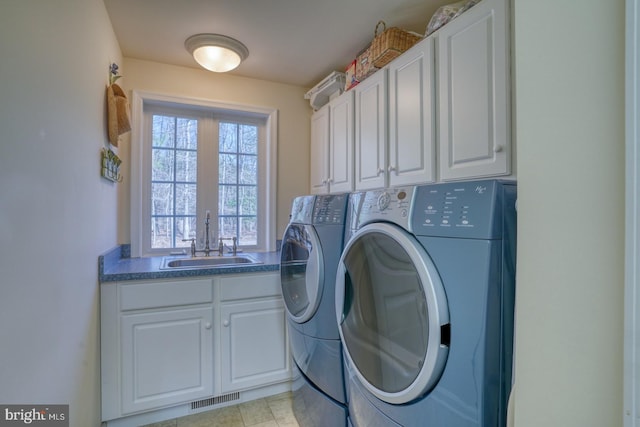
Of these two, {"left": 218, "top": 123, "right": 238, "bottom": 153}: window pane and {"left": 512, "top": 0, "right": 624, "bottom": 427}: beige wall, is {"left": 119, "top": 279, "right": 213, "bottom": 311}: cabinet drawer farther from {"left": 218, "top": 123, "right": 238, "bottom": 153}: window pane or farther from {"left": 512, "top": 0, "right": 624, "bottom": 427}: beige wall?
{"left": 512, "top": 0, "right": 624, "bottom": 427}: beige wall

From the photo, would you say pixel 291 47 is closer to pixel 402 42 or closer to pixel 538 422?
pixel 402 42

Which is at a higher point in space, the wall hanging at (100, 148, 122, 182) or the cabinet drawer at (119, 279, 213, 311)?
the wall hanging at (100, 148, 122, 182)

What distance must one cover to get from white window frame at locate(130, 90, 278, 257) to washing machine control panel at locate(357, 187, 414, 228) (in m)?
1.62

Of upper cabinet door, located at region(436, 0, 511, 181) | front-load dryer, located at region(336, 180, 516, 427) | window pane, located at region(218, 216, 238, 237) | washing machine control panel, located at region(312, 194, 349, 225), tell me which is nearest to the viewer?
front-load dryer, located at region(336, 180, 516, 427)

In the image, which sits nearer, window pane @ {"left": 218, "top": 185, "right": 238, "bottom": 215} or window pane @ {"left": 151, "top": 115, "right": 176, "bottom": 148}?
window pane @ {"left": 151, "top": 115, "right": 176, "bottom": 148}

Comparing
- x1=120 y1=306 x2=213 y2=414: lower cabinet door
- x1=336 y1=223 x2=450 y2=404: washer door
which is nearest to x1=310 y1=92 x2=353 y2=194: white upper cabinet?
x1=336 y1=223 x2=450 y2=404: washer door

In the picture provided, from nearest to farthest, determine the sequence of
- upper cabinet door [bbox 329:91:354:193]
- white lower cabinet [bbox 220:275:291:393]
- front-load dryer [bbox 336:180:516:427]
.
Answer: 1. front-load dryer [bbox 336:180:516:427]
2. white lower cabinet [bbox 220:275:291:393]
3. upper cabinet door [bbox 329:91:354:193]

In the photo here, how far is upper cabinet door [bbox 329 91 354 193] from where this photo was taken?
2150 mm

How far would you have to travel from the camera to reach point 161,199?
2393 millimetres

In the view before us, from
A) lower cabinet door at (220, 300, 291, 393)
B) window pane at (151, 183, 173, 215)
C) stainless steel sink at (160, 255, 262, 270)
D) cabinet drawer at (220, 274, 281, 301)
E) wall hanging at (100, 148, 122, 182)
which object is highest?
wall hanging at (100, 148, 122, 182)

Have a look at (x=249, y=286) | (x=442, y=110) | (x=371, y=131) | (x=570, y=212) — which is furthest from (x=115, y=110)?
(x=570, y=212)

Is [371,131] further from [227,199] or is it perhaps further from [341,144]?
[227,199]

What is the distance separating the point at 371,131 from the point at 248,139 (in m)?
1.21

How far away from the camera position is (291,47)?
6.89 feet
